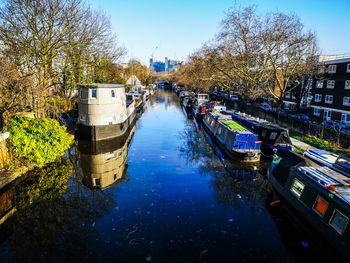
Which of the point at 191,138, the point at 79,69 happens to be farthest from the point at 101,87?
the point at 191,138

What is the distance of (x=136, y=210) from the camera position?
1120 cm

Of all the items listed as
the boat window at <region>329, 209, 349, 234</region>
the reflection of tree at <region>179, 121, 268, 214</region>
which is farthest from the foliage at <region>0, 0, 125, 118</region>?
the boat window at <region>329, 209, 349, 234</region>

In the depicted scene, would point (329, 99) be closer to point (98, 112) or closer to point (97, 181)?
point (98, 112)

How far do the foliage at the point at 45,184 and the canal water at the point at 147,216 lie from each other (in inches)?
1.9

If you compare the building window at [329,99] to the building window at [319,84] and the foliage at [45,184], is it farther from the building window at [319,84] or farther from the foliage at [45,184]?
the foliage at [45,184]

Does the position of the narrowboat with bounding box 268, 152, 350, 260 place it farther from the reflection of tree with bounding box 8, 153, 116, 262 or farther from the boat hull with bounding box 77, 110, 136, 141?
the boat hull with bounding box 77, 110, 136, 141

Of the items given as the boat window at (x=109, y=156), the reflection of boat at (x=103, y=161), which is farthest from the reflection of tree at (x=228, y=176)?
the boat window at (x=109, y=156)

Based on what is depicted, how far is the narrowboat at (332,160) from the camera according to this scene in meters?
10.4

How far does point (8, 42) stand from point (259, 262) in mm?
24129

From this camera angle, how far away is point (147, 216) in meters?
10.7

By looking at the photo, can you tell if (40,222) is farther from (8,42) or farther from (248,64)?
(248,64)

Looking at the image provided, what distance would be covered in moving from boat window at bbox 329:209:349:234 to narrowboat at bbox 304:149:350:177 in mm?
2727

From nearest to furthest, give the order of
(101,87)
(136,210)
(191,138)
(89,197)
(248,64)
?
(136,210) → (89,197) → (101,87) → (191,138) → (248,64)

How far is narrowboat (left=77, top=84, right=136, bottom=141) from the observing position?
21497mm
